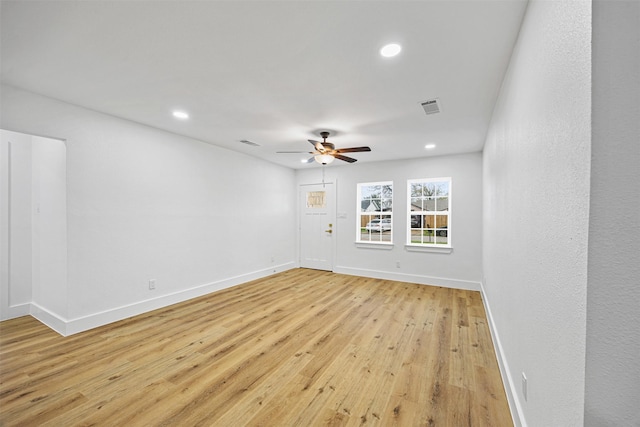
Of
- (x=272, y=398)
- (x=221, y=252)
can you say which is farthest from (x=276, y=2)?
(x=221, y=252)

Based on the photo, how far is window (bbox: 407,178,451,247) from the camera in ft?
16.5

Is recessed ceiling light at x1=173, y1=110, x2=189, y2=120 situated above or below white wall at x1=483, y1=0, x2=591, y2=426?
above

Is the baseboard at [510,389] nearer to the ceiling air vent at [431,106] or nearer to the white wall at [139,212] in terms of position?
the ceiling air vent at [431,106]

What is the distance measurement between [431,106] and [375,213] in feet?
10.4

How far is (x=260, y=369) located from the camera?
2240 mm

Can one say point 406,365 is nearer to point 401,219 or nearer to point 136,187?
point 401,219

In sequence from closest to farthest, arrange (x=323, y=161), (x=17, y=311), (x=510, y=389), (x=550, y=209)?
(x=550, y=209) → (x=510, y=389) → (x=17, y=311) → (x=323, y=161)

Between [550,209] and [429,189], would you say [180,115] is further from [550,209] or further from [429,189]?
[429,189]

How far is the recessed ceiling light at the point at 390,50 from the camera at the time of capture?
5.94 feet

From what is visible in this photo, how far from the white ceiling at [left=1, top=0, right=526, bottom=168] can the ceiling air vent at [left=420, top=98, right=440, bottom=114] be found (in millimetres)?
71

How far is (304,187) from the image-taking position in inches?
256

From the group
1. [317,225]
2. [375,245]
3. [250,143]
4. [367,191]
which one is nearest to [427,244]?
[375,245]

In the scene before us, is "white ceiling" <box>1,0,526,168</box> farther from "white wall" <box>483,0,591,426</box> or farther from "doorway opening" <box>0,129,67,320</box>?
"doorway opening" <box>0,129,67,320</box>

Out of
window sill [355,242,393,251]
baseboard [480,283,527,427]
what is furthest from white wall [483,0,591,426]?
window sill [355,242,393,251]
